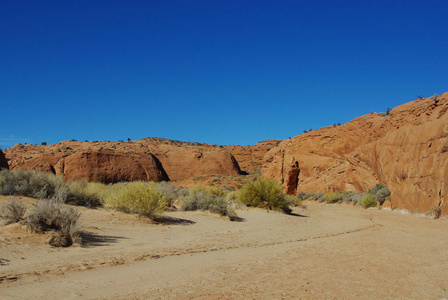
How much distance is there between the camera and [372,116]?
3728cm

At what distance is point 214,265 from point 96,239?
3313 millimetres

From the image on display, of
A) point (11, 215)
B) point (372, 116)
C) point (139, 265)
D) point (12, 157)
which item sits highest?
point (372, 116)

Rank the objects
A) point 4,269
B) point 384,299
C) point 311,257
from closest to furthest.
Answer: point 384,299 < point 4,269 < point 311,257

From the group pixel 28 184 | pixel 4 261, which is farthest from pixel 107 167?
pixel 4 261

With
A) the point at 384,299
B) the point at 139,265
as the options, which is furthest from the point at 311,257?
the point at 139,265

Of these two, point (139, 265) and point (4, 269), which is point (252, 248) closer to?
point (139, 265)

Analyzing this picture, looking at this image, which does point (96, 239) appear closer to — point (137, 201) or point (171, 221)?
point (137, 201)

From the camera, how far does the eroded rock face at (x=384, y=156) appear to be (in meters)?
16.8

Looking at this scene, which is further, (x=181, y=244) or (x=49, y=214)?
(x=181, y=244)

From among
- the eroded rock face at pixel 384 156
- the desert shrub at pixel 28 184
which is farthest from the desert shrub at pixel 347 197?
the desert shrub at pixel 28 184

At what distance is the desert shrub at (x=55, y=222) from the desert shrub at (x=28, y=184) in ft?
12.0

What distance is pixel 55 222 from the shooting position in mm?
7473

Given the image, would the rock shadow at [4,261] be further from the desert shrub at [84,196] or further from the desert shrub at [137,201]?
the desert shrub at [84,196]

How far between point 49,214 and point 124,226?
9.99 feet
